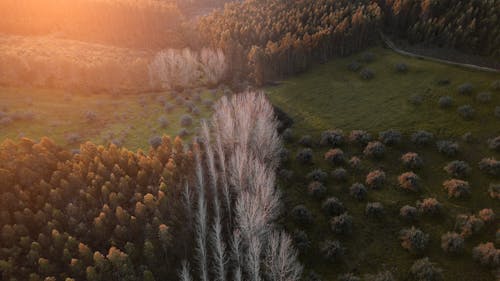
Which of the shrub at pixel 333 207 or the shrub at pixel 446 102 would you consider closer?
the shrub at pixel 333 207

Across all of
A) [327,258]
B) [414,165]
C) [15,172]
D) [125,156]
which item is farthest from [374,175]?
[15,172]

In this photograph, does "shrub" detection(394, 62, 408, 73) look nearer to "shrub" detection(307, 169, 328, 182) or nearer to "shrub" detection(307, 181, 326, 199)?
"shrub" detection(307, 169, 328, 182)

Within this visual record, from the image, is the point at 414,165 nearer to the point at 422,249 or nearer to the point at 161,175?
the point at 422,249

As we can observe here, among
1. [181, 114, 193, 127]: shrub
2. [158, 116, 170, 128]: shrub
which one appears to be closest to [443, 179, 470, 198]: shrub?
[181, 114, 193, 127]: shrub

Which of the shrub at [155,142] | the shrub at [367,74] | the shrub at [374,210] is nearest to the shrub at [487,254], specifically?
the shrub at [374,210]

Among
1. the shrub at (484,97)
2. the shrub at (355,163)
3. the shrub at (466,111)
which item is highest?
the shrub at (484,97)

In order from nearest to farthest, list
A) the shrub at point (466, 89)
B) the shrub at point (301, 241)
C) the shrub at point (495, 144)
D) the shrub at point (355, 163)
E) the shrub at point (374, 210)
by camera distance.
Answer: the shrub at point (301, 241)
the shrub at point (374, 210)
the shrub at point (495, 144)
the shrub at point (355, 163)
the shrub at point (466, 89)

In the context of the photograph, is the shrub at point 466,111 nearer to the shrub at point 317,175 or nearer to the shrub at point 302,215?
the shrub at point 317,175

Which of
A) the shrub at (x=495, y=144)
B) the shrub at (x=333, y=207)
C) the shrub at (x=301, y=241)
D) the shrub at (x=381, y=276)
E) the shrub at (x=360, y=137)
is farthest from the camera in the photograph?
the shrub at (x=360, y=137)
